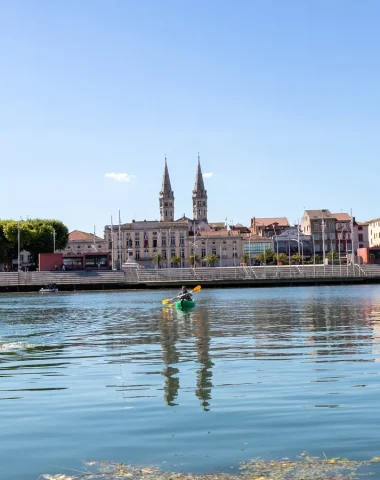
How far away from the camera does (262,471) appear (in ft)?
32.8

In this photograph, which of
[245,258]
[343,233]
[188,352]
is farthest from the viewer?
[343,233]

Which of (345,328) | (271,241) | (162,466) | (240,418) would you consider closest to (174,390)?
(240,418)

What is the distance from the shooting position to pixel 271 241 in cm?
19388

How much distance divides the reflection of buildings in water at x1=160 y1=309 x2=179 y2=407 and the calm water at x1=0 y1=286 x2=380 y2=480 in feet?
0.16

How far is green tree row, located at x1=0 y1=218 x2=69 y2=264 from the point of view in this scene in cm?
13538

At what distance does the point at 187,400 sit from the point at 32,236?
418 ft

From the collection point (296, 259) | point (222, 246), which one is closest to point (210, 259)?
point (222, 246)

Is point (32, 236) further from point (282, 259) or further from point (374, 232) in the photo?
point (374, 232)

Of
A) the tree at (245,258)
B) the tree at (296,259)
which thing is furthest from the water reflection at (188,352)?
the tree at (245,258)

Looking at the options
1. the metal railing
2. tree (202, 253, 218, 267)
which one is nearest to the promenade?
the metal railing

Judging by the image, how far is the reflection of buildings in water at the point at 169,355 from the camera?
53.6 feet

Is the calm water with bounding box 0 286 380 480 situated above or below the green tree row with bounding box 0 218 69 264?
below

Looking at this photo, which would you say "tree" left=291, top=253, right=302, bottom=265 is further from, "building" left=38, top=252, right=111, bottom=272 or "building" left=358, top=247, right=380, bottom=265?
"building" left=38, top=252, right=111, bottom=272

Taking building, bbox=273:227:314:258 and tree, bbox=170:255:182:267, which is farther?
building, bbox=273:227:314:258
